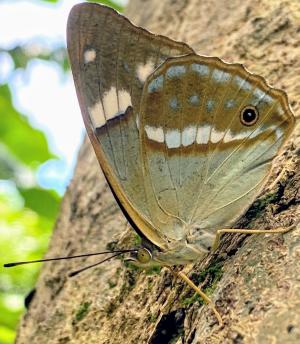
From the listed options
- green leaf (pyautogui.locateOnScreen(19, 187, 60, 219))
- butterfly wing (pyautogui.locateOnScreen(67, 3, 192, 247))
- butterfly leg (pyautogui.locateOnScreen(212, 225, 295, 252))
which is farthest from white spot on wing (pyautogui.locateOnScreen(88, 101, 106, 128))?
green leaf (pyautogui.locateOnScreen(19, 187, 60, 219))

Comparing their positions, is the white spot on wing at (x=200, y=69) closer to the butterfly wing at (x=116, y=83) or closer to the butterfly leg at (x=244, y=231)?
Answer: the butterfly wing at (x=116, y=83)

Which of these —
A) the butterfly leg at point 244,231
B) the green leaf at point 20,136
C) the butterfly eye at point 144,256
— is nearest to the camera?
the butterfly leg at point 244,231

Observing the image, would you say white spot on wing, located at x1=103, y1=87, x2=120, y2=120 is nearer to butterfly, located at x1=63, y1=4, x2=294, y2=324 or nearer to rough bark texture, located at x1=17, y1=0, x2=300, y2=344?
butterfly, located at x1=63, y1=4, x2=294, y2=324

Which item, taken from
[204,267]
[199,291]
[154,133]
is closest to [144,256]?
[204,267]

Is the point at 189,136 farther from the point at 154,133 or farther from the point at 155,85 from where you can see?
the point at 155,85

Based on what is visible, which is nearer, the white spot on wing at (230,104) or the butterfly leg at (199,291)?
the butterfly leg at (199,291)

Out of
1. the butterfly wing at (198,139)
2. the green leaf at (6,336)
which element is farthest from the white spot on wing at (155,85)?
the green leaf at (6,336)
